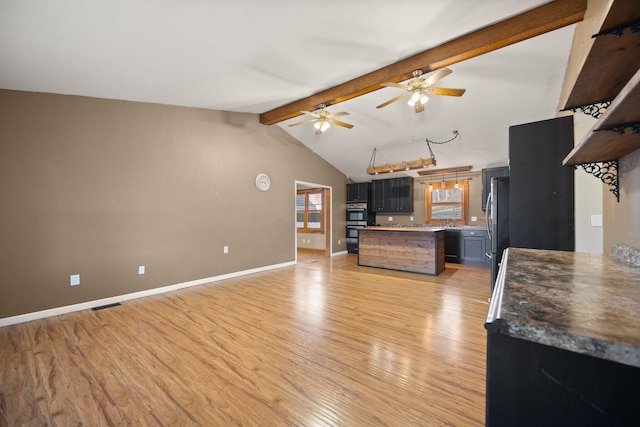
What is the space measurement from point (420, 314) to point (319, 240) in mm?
5484

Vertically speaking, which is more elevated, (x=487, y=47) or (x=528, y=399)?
(x=487, y=47)

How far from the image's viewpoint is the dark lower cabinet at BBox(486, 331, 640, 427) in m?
0.54

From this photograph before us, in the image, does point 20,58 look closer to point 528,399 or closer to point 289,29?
point 289,29

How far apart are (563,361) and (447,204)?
692cm

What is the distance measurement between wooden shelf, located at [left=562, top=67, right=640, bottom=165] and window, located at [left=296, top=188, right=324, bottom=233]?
6781mm

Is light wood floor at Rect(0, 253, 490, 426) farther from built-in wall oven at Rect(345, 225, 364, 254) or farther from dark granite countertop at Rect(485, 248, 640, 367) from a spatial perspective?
built-in wall oven at Rect(345, 225, 364, 254)

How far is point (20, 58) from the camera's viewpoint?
2.39 metres

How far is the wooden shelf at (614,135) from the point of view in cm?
88

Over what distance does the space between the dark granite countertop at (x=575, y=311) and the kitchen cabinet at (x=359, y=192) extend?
22.3 feet

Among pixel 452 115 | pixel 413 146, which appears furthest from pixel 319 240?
pixel 452 115

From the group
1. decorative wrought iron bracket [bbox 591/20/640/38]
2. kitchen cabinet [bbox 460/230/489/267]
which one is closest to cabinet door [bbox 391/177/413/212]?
kitchen cabinet [bbox 460/230/489/267]

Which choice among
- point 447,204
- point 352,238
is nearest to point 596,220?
point 447,204

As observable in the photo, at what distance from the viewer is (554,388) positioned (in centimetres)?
60

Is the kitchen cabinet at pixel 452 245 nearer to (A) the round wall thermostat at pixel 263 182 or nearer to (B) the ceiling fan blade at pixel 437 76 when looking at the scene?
(B) the ceiling fan blade at pixel 437 76
